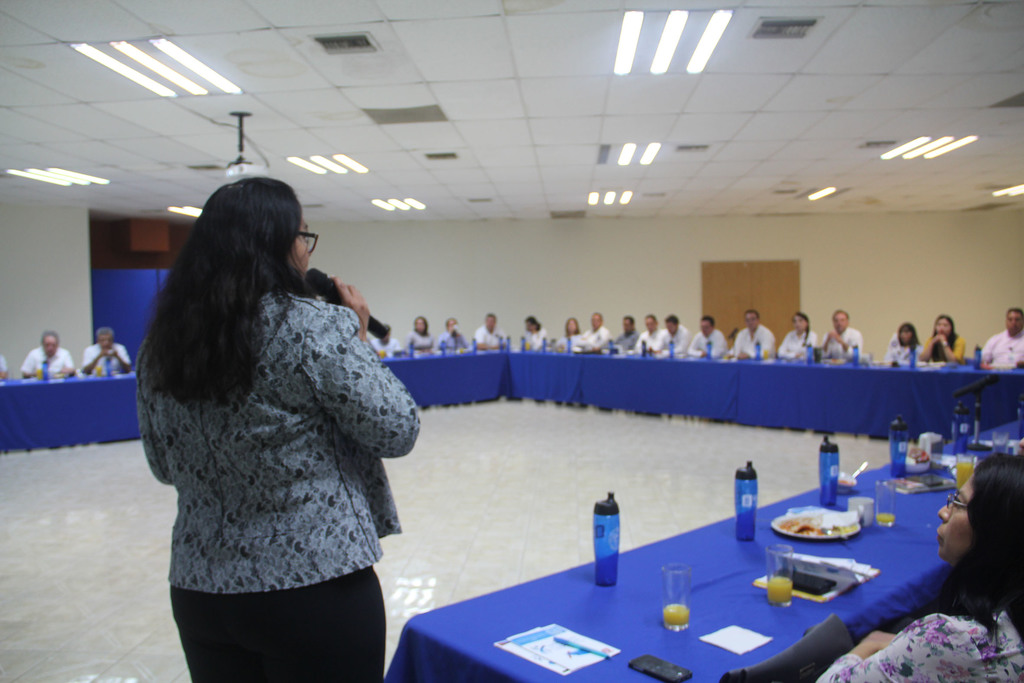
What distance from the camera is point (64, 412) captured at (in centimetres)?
639

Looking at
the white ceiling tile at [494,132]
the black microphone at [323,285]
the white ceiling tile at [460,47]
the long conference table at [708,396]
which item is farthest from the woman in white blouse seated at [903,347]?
the black microphone at [323,285]

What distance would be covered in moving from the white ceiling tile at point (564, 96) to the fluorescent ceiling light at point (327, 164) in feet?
8.49

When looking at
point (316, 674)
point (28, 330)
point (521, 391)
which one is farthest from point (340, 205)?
point (316, 674)

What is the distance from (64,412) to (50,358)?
124cm

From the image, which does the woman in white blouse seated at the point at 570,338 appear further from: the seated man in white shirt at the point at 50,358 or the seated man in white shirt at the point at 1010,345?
the seated man in white shirt at the point at 50,358

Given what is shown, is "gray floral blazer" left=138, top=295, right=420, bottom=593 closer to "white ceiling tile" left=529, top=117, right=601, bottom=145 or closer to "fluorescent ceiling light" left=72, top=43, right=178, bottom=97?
"fluorescent ceiling light" left=72, top=43, right=178, bottom=97

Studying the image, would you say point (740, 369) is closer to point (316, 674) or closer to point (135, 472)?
point (135, 472)

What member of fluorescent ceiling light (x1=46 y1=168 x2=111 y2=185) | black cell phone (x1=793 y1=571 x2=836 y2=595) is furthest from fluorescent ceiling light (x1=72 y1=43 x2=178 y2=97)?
black cell phone (x1=793 y1=571 x2=836 y2=595)

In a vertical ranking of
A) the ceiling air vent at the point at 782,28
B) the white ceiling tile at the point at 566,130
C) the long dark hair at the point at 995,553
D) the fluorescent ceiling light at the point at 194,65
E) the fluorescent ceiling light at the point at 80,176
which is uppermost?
the fluorescent ceiling light at the point at 80,176

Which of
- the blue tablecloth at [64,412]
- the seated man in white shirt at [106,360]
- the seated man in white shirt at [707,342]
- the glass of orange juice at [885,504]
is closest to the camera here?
the glass of orange juice at [885,504]

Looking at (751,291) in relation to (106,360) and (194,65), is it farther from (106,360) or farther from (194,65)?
(194,65)

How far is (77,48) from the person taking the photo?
3.97 m

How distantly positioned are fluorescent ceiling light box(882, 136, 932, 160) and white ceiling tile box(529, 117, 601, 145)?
3.01 meters

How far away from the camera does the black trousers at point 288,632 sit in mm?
994
